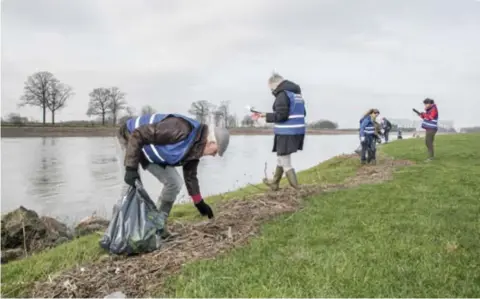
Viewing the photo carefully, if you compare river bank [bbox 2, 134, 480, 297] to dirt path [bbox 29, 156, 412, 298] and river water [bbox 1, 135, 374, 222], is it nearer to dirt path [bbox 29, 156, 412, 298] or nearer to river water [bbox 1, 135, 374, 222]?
dirt path [bbox 29, 156, 412, 298]

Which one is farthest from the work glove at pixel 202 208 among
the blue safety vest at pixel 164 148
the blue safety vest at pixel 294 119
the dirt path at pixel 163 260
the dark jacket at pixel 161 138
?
the blue safety vest at pixel 294 119

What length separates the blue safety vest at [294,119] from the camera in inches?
305

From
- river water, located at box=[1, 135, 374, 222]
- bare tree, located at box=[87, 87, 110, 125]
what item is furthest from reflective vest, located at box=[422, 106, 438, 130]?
bare tree, located at box=[87, 87, 110, 125]

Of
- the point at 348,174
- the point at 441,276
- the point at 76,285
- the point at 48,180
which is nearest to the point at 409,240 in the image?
the point at 441,276

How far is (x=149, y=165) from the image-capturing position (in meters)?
5.30

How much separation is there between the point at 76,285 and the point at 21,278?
1522 millimetres

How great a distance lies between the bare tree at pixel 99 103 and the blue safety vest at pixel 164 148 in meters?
87.9

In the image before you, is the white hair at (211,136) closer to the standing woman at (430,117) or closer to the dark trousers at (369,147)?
the dark trousers at (369,147)

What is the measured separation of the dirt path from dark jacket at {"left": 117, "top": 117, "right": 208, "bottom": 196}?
3.08 feet

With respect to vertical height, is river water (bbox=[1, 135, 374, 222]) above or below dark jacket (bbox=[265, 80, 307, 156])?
below

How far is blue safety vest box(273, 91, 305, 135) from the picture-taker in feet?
25.4

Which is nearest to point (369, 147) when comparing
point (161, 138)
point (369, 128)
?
point (369, 128)

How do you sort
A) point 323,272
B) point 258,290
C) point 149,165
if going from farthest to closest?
point 149,165 < point 323,272 < point 258,290

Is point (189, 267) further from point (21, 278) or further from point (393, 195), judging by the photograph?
point (393, 195)
